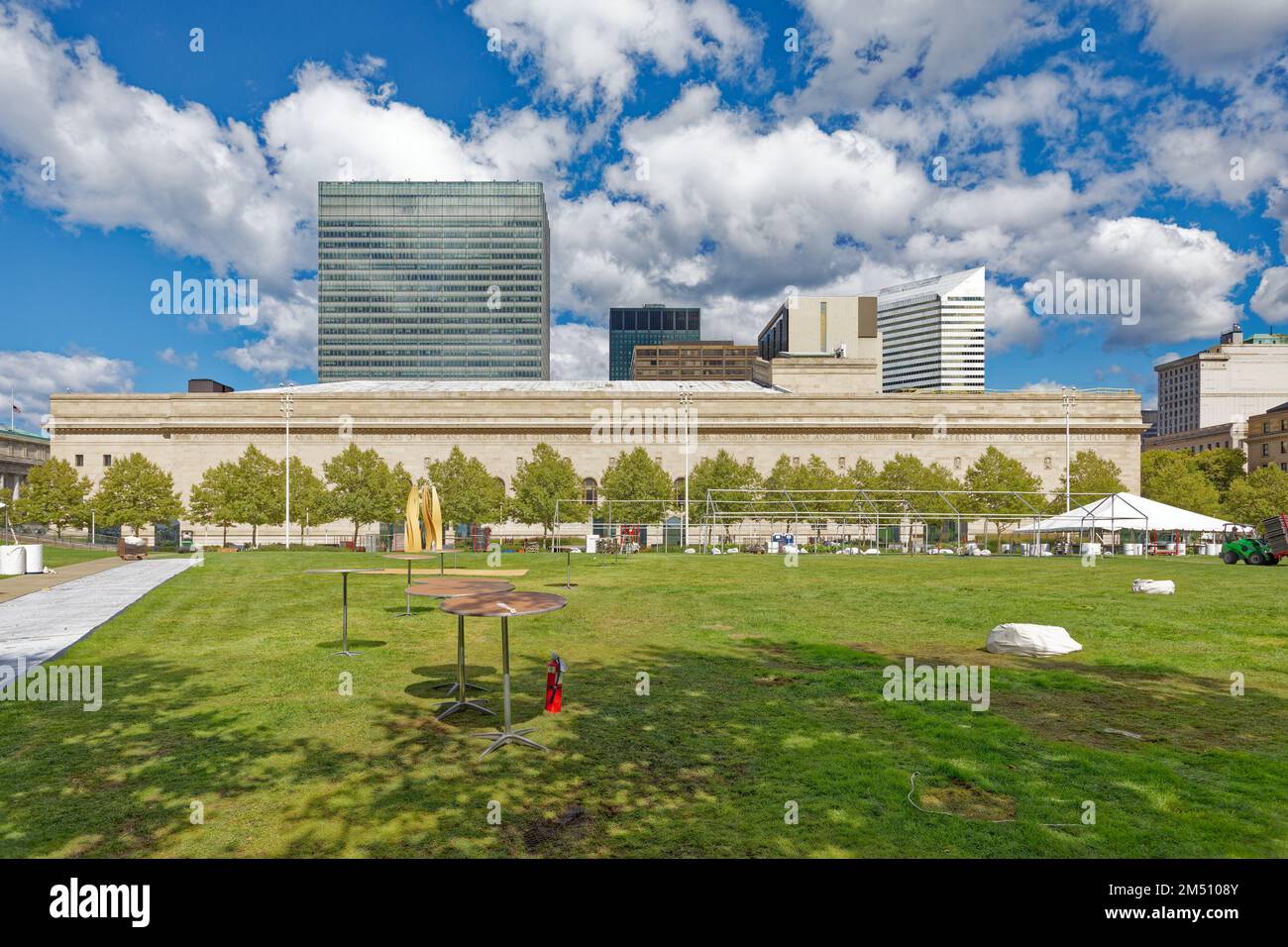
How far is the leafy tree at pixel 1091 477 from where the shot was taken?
218 ft

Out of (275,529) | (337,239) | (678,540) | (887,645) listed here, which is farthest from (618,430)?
(337,239)

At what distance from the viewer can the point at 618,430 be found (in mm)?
80250

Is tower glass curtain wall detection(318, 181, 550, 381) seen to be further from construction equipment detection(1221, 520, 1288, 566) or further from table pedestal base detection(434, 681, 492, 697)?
table pedestal base detection(434, 681, 492, 697)

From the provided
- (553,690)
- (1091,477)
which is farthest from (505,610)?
(1091,477)

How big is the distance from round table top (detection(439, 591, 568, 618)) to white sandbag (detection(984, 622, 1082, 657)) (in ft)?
31.1

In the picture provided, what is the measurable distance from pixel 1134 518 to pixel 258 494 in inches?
2781

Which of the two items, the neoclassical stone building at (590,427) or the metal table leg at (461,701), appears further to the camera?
the neoclassical stone building at (590,427)

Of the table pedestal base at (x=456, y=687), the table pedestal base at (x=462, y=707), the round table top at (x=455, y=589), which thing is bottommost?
the table pedestal base at (x=456, y=687)

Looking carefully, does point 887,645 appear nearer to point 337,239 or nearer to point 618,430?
point 618,430

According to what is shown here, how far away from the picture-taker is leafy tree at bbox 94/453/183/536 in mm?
62375

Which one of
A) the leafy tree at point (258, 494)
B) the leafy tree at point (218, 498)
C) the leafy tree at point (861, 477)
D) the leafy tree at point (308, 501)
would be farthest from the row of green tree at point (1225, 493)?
the leafy tree at point (218, 498)

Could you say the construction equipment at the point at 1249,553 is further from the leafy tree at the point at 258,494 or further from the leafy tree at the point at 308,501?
the leafy tree at the point at 258,494

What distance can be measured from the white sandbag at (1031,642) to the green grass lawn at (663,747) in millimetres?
349

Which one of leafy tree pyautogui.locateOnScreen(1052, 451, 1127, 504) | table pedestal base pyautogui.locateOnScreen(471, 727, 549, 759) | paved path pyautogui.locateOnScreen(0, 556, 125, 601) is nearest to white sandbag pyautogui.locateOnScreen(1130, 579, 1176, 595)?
table pedestal base pyautogui.locateOnScreen(471, 727, 549, 759)
